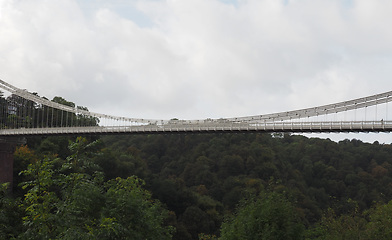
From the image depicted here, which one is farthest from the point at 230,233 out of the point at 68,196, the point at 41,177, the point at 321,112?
the point at 321,112

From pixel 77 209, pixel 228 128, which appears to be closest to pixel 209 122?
pixel 228 128

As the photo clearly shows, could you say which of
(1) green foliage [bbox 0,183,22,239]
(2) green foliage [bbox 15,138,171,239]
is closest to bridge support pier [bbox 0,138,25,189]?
(2) green foliage [bbox 15,138,171,239]

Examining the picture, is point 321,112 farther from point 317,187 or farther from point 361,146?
point 361,146

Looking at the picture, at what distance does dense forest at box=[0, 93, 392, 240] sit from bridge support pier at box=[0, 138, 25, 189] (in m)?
1.26

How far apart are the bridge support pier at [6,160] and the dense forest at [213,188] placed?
1259 mm

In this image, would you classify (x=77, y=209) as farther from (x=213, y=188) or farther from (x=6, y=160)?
(x=213, y=188)

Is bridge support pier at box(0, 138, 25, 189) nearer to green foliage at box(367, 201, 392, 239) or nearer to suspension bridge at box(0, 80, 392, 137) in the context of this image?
suspension bridge at box(0, 80, 392, 137)

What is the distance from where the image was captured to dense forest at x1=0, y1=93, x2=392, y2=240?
1497cm

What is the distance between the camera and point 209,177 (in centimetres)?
6594

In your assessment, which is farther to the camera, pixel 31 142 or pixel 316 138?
pixel 316 138

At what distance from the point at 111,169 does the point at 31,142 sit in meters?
9.61

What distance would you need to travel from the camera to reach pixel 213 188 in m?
64.0

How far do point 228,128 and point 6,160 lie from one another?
20160 millimetres

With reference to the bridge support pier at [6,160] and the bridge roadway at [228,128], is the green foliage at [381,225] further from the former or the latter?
the bridge support pier at [6,160]
